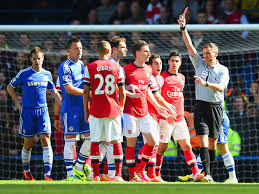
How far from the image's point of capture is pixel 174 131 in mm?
8758

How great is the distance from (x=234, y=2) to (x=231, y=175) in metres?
6.34

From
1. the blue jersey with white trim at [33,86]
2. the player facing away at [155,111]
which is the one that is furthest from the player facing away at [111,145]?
the blue jersey with white trim at [33,86]

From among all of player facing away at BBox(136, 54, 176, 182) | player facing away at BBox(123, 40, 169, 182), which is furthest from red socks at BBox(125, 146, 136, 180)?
player facing away at BBox(136, 54, 176, 182)

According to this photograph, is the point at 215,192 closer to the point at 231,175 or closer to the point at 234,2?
the point at 231,175

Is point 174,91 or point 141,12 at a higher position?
point 141,12

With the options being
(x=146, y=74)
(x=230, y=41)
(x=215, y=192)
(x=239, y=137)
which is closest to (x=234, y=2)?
(x=230, y=41)

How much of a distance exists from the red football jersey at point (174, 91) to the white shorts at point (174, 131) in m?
0.11

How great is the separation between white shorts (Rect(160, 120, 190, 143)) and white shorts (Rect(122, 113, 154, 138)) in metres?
0.58

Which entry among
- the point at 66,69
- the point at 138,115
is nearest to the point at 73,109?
the point at 66,69

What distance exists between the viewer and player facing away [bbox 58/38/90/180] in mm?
8289

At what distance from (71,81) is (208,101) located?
199 cm

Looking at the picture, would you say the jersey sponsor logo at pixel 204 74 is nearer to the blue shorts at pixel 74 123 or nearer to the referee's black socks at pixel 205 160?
the referee's black socks at pixel 205 160

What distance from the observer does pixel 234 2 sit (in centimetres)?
1380

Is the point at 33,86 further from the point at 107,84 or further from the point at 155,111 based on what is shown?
the point at 155,111
